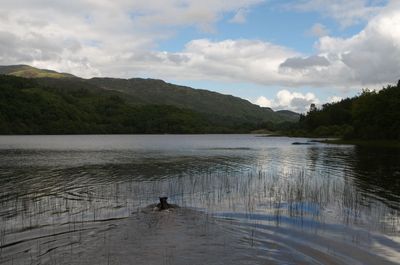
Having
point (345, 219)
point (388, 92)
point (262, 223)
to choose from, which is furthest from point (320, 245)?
point (388, 92)

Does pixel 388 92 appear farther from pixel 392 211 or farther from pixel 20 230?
pixel 20 230

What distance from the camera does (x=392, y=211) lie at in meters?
25.2

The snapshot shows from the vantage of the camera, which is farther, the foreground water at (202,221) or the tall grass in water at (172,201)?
the tall grass in water at (172,201)

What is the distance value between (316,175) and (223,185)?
538 inches

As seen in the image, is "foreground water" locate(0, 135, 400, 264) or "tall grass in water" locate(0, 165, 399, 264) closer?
"foreground water" locate(0, 135, 400, 264)

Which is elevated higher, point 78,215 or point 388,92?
point 388,92

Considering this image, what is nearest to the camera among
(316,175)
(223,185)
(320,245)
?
(320,245)

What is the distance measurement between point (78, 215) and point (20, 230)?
13.6ft

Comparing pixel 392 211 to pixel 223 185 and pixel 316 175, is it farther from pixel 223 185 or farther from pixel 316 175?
pixel 316 175

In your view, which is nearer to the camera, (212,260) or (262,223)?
(212,260)

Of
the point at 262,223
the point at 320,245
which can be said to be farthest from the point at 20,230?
the point at 320,245

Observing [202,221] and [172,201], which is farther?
[172,201]

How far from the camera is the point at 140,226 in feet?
69.3

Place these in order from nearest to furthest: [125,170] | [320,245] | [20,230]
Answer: [320,245] < [20,230] < [125,170]
